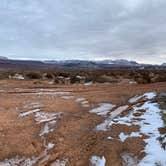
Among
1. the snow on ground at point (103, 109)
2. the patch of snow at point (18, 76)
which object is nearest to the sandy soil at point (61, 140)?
the snow on ground at point (103, 109)

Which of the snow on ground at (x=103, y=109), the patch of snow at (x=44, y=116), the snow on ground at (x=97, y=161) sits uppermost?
the snow on ground at (x=103, y=109)

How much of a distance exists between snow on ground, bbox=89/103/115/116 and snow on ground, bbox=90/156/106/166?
677 centimetres

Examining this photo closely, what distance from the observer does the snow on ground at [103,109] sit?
1505 centimetres

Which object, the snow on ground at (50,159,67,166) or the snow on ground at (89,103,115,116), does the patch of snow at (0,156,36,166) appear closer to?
the snow on ground at (50,159,67,166)

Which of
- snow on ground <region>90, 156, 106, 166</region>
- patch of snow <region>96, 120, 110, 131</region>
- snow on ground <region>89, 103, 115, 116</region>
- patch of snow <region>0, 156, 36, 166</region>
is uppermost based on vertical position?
snow on ground <region>89, 103, 115, 116</region>

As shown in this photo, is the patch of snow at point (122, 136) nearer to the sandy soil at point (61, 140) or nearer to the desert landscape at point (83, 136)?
the desert landscape at point (83, 136)

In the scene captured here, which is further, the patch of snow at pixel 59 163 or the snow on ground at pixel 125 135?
the snow on ground at pixel 125 135

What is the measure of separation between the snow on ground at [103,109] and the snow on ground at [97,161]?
22.2ft

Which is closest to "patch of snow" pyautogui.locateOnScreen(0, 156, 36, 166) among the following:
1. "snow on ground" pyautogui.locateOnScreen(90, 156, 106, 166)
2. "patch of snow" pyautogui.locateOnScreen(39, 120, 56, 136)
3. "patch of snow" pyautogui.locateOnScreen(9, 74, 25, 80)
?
"snow on ground" pyautogui.locateOnScreen(90, 156, 106, 166)

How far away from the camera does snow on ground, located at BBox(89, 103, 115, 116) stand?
49.4 feet

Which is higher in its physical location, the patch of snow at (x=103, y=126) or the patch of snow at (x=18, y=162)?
the patch of snow at (x=103, y=126)

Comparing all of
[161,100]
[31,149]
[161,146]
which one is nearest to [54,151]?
[31,149]

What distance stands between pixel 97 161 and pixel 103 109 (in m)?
8.67

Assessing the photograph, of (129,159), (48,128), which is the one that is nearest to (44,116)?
(48,128)
